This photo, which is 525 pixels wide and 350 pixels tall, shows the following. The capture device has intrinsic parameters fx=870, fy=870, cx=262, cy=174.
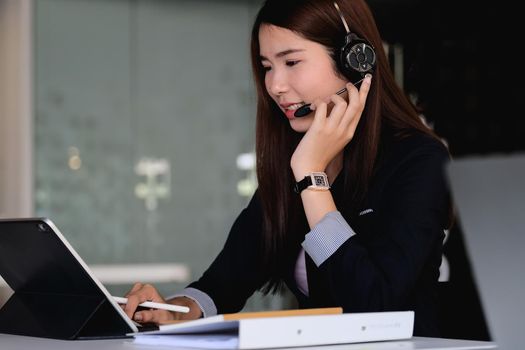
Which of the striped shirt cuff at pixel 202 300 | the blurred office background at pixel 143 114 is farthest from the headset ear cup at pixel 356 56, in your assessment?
the blurred office background at pixel 143 114

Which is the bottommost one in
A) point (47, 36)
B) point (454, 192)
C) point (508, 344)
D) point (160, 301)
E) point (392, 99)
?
point (160, 301)

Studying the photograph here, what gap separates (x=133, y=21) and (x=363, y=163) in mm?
3202

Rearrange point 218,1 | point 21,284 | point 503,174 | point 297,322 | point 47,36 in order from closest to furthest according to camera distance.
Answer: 1. point 503,174
2. point 297,322
3. point 21,284
4. point 47,36
5. point 218,1

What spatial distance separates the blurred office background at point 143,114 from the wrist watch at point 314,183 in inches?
110

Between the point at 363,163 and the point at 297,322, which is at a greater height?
the point at 363,163

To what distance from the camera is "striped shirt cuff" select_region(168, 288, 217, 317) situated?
1.74 metres

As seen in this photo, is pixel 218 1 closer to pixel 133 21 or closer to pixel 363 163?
pixel 133 21

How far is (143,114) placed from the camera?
469cm

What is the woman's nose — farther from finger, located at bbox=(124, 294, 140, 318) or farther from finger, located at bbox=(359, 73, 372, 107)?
finger, located at bbox=(124, 294, 140, 318)

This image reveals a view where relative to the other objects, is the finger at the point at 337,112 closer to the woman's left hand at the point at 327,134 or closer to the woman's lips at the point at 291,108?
the woman's left hand at the point at 327,134

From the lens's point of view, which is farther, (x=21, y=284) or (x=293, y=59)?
(x=293, y=59)

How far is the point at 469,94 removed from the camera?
4.07 m

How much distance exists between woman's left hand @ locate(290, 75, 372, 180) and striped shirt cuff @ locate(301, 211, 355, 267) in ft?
0.56

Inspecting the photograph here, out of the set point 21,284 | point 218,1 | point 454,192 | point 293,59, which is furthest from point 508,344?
Answer: point 218,1
